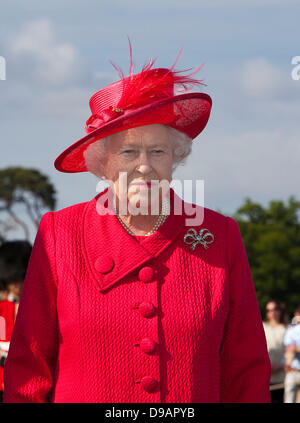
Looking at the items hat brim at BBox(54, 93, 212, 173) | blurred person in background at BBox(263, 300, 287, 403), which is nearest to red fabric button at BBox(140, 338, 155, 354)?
hat brim at BBox(54, 93, 212, 173)

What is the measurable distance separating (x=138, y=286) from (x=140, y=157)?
548 millimetres

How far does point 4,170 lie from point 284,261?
23181 millimetres

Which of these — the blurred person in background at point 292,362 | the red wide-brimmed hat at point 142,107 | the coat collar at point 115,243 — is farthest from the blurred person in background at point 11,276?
the blurred person in background at point 292,362

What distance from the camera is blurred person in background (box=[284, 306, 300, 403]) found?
10.6m

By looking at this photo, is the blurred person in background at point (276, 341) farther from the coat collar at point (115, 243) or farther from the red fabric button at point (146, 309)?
the red fabric button at point (146, 309)

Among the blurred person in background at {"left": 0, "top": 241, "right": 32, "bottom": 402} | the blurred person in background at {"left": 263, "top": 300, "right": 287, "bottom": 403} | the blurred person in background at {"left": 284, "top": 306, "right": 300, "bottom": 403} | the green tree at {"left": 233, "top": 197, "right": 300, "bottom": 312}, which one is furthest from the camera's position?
the green tree at {"left": 233, "top": 197, "right": 300, "bottom": 312}

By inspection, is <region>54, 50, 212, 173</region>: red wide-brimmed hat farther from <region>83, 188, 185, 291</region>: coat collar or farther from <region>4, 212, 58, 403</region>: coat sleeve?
<region>4, 212, 58, 403</region>: coat sleeve

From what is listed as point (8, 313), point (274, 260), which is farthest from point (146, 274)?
point (274, 260)

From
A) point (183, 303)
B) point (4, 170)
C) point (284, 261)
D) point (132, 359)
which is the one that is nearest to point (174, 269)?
point (183, 303)

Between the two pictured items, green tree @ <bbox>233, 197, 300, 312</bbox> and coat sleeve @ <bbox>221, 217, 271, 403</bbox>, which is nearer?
coat sleeve @ <bbox>221, 217, 271, 403</bbox>

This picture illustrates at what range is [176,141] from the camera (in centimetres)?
381

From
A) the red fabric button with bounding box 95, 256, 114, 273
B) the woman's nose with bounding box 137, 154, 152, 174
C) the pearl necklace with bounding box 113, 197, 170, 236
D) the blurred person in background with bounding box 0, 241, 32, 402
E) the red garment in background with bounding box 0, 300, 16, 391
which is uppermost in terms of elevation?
the blurred person in background with bounding box 0, 241, 32, 402
